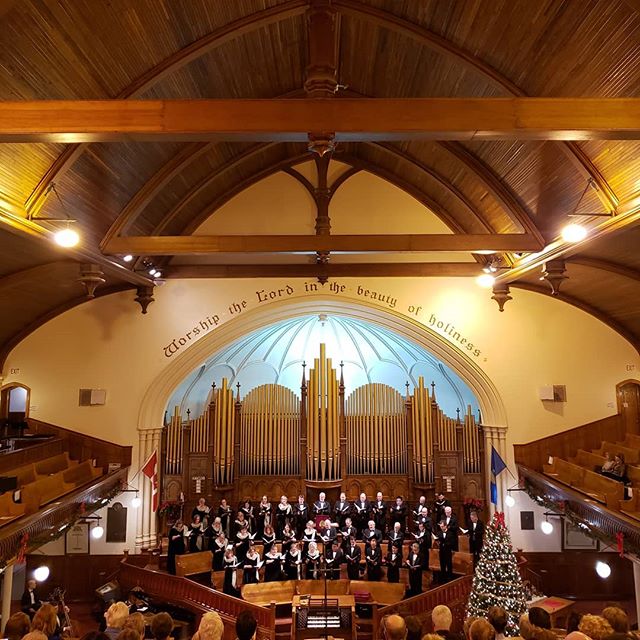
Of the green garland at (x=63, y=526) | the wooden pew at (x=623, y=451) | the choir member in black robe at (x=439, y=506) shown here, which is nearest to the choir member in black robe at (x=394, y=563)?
the choir member in black robe at (x=439, y=506)

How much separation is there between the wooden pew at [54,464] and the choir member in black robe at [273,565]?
167 inches

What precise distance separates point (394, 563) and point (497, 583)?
10.7 ft

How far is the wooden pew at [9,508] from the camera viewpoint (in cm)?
682

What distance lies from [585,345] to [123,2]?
9.94 metres

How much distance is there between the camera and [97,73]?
555cm

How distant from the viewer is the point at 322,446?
1173 cm

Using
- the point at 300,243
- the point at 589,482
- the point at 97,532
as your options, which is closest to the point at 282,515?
the point at 97,532

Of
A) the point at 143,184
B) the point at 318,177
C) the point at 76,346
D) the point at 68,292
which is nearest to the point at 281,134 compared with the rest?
the point at 143,184

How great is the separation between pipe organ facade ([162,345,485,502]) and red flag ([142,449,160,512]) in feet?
1.91

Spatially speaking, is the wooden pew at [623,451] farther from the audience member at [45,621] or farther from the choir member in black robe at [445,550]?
the audience member at [45,621]

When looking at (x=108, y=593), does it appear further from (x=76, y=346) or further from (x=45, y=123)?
(x=45, y=123)

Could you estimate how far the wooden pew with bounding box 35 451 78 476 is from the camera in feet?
29.8

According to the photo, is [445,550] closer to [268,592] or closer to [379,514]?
[379,514]

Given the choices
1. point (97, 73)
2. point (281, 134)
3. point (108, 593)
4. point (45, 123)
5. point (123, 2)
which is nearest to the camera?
point (45, 123)
